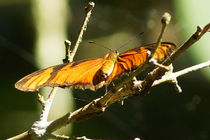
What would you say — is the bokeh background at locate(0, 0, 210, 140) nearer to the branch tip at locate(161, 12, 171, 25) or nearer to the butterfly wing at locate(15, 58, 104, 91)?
the butterfly wing at locate(15, 58, 104, 91)

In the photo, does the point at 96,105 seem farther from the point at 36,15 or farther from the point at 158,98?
the point at 158,98

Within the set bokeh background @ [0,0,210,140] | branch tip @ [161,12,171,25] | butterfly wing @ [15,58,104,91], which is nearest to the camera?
branch tip @ [161,12,171,25]

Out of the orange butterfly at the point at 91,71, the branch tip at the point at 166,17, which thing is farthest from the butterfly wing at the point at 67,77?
the branch tip at the point at 166,17

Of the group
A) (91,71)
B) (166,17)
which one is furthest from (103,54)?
(166,17)

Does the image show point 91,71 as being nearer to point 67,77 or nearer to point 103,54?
point 67,77

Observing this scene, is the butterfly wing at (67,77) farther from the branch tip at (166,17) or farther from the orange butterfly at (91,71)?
the branch tip at (166,17)

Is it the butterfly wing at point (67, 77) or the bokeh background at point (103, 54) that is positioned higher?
the bokeh background at point (103, 54)

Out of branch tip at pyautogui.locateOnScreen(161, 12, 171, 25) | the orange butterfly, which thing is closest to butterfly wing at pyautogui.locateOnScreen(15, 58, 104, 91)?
the orange butterfly
